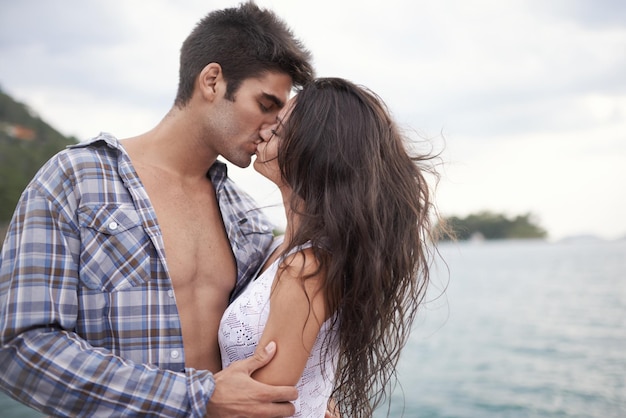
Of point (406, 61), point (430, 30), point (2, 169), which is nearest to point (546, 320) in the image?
point (406, 61)

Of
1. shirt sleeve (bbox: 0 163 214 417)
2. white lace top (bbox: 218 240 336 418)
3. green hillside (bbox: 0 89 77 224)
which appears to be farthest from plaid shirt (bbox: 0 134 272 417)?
green hillside (bbox: 0 89 77 224)

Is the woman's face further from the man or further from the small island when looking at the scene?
the small island

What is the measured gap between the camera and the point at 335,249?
1870mm

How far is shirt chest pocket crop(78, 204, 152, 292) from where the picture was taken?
6.24ft

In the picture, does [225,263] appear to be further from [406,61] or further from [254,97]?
[406,61]

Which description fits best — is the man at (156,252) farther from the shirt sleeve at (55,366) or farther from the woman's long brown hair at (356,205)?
the woman's long brown hair at (356,205)

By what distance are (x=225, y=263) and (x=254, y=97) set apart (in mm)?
675

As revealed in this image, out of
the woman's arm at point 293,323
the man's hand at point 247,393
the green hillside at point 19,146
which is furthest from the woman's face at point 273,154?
the green hillside at point 19,146

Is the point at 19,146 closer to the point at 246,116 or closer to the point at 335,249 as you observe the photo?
the point at 246,116

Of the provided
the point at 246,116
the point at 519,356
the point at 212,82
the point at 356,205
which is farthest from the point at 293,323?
the point at 519,356

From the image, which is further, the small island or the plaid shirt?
the small island

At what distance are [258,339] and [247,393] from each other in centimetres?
22

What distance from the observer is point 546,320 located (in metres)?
25.3

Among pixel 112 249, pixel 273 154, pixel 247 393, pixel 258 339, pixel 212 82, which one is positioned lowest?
pixel 247 393
